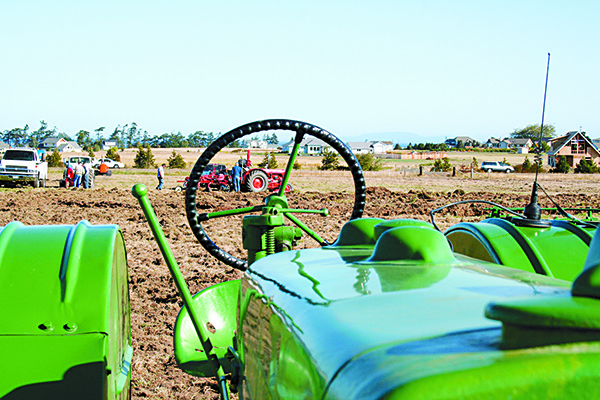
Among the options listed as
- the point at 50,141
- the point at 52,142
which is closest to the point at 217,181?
the point at 52,142

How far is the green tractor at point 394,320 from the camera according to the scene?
701 millimetres

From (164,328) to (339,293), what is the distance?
351 centimetres

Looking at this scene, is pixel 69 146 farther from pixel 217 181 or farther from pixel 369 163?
pixel 217 181

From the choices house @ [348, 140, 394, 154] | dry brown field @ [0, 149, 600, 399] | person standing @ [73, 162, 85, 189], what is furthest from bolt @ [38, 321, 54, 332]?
house @ [348, 140, 394, 154]

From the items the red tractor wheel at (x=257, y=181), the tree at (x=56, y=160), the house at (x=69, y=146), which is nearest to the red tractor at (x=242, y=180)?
the red tractor wheel at (x=257, y=181)

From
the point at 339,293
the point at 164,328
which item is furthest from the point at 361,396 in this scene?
the point at 164,328

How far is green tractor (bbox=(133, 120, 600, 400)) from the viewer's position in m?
0.70

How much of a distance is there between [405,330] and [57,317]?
4.98 ft

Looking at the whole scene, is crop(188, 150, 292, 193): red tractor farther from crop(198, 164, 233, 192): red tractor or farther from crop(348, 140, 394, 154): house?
crop(348, 140, 394, 154): house

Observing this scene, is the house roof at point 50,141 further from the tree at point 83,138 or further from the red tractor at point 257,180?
the red tractor at point 257,180

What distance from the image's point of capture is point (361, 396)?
0.76 m

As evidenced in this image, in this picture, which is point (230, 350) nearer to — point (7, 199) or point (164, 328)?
point (164, 328)

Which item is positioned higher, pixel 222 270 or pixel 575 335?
pixel 575 335

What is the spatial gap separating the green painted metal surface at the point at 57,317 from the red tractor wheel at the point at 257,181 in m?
17.1
